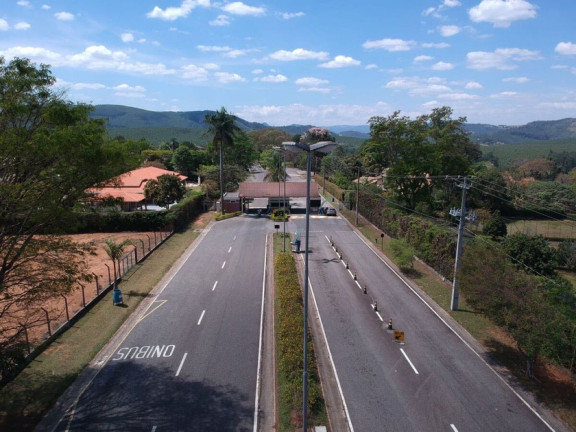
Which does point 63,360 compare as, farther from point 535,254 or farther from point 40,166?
point 535,254

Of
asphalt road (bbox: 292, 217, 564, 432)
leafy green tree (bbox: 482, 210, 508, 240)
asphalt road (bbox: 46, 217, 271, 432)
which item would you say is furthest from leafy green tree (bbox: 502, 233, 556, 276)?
asphalt road (bbox: 46, 217, 271, 432)

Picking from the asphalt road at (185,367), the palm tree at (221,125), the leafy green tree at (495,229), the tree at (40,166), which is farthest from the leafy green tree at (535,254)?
the palm tree at (221,125)

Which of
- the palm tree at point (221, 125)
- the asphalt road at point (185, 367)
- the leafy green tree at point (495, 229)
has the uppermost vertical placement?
the palm tree at point (221, 125)

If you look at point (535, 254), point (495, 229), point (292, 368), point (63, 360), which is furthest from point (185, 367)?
point (495, 229)

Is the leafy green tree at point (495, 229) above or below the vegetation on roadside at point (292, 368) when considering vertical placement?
above

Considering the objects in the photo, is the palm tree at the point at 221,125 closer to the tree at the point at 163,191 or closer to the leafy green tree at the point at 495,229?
the tree at the point at 163,191

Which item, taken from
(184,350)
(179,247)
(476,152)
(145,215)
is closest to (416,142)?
(179,247)
